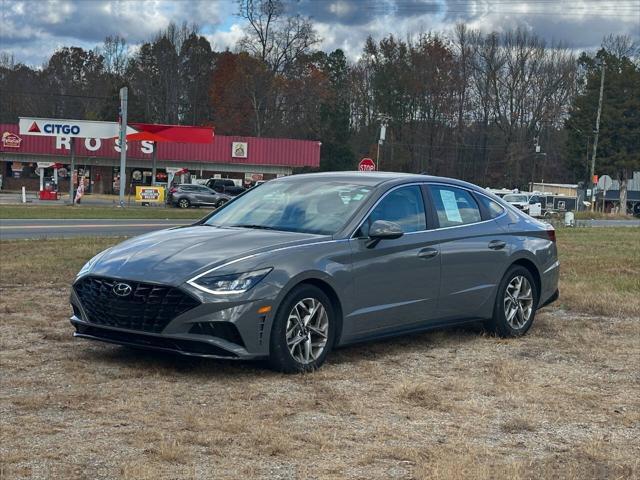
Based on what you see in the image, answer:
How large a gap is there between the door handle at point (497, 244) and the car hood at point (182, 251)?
2014mm

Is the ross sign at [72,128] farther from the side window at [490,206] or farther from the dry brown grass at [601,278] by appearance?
the side window at [490,206]

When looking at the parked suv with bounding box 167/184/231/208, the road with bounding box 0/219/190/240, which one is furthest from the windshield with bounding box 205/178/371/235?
the parked suv with bounding box 167/184/231/208

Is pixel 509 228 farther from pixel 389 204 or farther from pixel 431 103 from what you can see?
pixel 431 103

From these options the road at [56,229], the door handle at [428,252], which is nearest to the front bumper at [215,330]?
the door handle at [428,252]

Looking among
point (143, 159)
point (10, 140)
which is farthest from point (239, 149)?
point (10, 140)

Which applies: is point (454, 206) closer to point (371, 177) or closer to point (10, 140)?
point (371, 177)

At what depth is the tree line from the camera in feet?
245

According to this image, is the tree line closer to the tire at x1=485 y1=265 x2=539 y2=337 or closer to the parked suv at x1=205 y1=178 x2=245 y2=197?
the parked suv at x1=205 y1=178 x2=245 y2=197

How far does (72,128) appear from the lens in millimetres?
50375

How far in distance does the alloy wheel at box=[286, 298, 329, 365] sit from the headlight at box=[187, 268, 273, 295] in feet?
1.30

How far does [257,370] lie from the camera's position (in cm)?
680

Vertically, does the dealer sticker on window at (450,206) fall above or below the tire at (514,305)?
above

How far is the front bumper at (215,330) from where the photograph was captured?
249 inches

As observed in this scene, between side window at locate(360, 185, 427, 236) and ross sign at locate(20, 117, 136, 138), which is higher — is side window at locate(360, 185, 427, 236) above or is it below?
below
